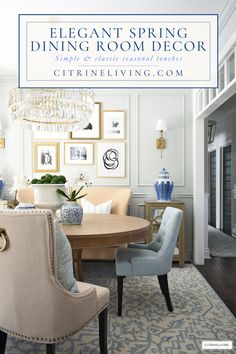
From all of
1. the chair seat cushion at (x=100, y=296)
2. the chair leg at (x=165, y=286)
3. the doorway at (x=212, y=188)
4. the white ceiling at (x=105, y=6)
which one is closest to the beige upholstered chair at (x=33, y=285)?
the chair seat cushion at (x=100, y=296)

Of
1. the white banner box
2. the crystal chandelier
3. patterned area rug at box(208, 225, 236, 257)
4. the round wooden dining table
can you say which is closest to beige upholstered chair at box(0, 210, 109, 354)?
the round wooden dining table

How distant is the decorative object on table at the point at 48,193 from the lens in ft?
8.98

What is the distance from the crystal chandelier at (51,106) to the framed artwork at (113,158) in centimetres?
119

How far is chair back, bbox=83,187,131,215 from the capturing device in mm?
4316

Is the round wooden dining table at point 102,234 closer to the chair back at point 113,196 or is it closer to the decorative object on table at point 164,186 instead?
the chair back at point 113,196

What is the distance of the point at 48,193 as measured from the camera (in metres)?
2.76

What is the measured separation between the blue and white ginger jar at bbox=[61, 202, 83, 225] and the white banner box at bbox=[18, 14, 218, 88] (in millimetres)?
→ 1161

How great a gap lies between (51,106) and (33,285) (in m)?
2.16

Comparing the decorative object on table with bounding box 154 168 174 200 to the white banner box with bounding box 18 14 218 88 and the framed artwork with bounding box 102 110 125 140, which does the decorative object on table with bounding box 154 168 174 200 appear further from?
the white banner box with bounding box 18 14 218 88

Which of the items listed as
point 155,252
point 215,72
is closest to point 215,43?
point 215,72

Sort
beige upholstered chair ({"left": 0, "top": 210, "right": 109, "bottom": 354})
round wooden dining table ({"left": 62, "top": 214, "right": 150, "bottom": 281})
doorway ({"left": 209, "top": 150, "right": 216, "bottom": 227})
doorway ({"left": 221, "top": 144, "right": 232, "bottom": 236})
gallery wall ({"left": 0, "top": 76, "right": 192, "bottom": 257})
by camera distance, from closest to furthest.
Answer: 1. beige upholstered chair ({"left": 0, "top": 210, "right": 109, "bottom": 354})
2. round wooden dining table ({"left": 62, "top": 214, "right": 150, "bottom": 281})
3. gallery wall ({"left": 0, "top": 76, "right": 192, "bottom": 257})
4. doorway ({"left": 221, "top": 144, "right": 232, "bottom": 236})
5. doorway ({"left": 209, "top": 150, "right": 216, "bottom": 227})

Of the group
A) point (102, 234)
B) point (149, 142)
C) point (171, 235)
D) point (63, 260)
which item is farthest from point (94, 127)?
point (63, 260)

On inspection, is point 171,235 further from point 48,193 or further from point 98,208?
point 98,208

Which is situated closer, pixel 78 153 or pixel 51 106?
pixel 51 106
